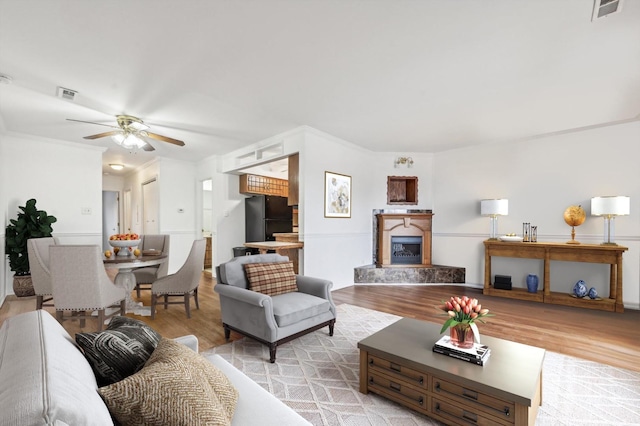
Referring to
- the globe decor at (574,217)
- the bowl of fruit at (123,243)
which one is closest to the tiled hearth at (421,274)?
the globe decor at (574,217)

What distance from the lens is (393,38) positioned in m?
2.28

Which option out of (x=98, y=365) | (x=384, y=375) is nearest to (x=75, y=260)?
(x=98, y=365)

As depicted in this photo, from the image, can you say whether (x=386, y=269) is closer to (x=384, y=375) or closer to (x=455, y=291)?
(x=455, y=291)

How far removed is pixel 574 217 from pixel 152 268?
254 inches

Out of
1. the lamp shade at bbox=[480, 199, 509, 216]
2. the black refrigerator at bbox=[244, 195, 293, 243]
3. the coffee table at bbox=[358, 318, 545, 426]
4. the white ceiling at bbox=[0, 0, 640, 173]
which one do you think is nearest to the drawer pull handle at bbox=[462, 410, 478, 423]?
the coffee table at bbox=[358, 318, 545, 426]

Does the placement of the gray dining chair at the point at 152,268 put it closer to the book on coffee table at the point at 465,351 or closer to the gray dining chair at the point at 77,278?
the gray dining chair at the point at 77,278

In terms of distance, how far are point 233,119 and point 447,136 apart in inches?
138

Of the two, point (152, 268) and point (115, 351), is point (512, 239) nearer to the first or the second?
point (115, 351)

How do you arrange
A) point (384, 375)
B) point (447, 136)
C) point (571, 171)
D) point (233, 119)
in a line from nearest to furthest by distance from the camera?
point (384, 375) < point (233, 119) < point (571, 171) < point (447, 136)

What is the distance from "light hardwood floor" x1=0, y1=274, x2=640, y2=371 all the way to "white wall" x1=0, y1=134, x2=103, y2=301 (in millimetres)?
1328

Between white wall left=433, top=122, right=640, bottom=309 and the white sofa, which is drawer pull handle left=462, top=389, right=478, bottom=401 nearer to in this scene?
the white sofa

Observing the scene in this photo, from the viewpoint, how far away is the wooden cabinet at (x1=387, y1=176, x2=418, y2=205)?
604 cm

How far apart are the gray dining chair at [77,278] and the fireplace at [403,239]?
4.47m

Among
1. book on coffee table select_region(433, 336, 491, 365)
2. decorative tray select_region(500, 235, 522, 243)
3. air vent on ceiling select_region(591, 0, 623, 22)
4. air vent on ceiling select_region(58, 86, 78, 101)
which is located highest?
air vent on ceiling select_region(591, 0, 623, 22)
